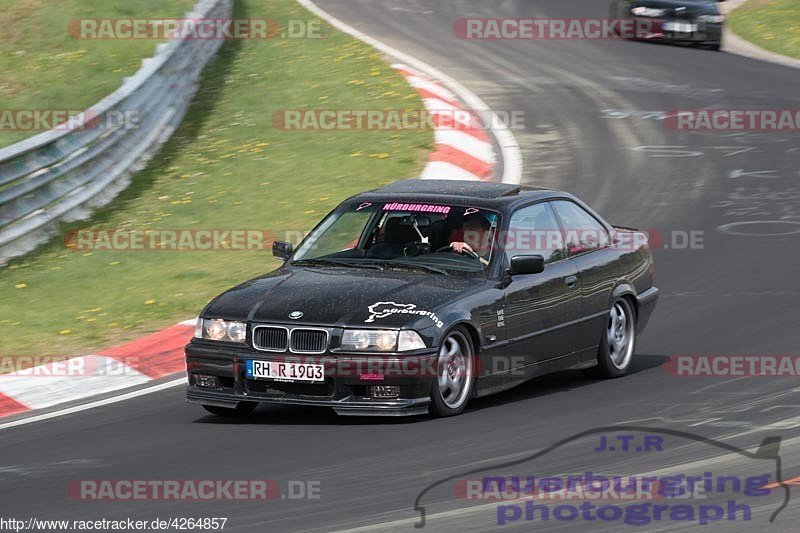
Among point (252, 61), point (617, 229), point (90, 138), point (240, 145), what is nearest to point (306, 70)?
point (252, 61)

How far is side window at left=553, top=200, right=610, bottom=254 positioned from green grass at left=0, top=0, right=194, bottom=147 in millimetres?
9068

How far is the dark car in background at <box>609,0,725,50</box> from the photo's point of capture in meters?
25.3

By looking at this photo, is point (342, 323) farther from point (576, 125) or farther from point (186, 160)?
point (576, 125)

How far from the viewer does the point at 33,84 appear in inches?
776

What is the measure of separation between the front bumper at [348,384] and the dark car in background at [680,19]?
1827 centimetres

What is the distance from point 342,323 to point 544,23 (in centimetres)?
2014

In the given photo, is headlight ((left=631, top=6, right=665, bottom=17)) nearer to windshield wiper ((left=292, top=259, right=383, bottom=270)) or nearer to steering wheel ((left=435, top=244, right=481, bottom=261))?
steering wheel ((left=435, top=244, right=481, bottom=261))

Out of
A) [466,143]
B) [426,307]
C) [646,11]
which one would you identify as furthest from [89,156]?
[646,11]

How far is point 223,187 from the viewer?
16.5 m

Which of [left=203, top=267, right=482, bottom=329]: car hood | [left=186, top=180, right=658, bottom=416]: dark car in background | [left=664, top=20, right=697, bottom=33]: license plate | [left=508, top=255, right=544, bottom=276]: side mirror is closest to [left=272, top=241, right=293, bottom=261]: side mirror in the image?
[left=186, top=180, right=658, bottom=416]: dark car in background

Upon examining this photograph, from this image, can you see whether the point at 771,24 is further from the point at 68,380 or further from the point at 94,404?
the point at 94,404

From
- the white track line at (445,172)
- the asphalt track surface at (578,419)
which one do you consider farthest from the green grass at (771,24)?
the white track line at (445,172)

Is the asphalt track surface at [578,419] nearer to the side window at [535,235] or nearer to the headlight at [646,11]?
the side window at [535,235]

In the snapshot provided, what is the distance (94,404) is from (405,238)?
2336 millimetres
